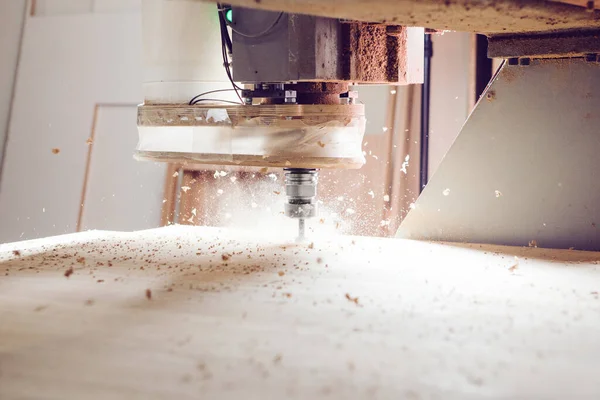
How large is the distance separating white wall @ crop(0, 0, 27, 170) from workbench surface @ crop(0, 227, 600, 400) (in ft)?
6.17

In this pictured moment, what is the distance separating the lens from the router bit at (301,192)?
1.63m

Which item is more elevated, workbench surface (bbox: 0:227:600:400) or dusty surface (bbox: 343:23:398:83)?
dusty surface (bbox: 343:23:398:83)

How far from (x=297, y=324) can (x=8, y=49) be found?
9.09ft

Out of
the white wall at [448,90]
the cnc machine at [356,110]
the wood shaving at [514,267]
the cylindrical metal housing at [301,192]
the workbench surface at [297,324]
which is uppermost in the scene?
the white wall at [448,90]

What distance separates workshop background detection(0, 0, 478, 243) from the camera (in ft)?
8.46

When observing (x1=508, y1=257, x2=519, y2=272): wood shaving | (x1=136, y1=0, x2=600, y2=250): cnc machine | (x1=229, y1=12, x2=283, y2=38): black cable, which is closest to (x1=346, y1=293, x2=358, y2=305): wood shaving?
(x1=508, y1=257, x2=519, y2=272): wood shaving

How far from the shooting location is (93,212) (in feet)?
9.64

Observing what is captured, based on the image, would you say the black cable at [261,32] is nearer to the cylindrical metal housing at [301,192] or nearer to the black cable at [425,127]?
the cylindrical metal housing at [301,192]

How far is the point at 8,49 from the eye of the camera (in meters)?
3.20

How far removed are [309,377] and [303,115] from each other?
0.90 m

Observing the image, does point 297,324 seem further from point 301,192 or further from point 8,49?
point 8,49

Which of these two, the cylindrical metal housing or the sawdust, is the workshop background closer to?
the cylindrical metal housing

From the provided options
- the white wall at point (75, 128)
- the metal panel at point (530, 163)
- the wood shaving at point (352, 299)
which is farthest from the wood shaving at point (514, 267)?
the white wall at point (75, 128)

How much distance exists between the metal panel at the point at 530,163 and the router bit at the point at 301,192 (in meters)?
0.34
